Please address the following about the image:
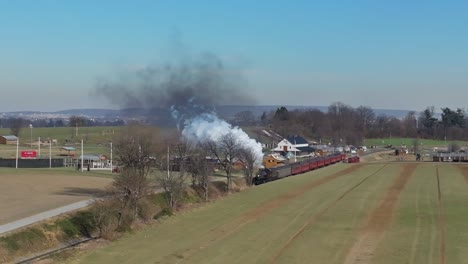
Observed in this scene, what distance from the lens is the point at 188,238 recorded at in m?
31.6

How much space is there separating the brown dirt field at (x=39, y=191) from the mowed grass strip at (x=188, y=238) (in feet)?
28.3

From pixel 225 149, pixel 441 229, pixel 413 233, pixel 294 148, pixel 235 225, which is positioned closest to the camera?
pixel 413 233

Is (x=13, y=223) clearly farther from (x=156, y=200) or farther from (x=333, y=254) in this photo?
(x=333, y=254)

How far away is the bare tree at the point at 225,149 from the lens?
211 ft

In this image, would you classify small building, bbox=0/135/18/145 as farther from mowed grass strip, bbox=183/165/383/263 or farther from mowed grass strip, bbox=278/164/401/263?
mowed grass strip, bbox=183/165/383/263

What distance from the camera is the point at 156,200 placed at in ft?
153

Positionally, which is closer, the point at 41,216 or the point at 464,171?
the point at 41,216

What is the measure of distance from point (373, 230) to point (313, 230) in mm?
3303

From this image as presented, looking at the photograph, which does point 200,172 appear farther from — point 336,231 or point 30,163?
point 30,163

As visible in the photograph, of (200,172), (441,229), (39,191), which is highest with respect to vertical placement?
(200,172)

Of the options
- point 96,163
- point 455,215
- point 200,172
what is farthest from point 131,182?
point 96,163

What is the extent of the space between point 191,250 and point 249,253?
2.79 m

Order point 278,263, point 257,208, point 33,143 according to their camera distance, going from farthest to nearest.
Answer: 1. point 33,143
2. point 257,208
3. point 278,263

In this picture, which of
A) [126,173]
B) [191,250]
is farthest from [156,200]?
[191,250]
